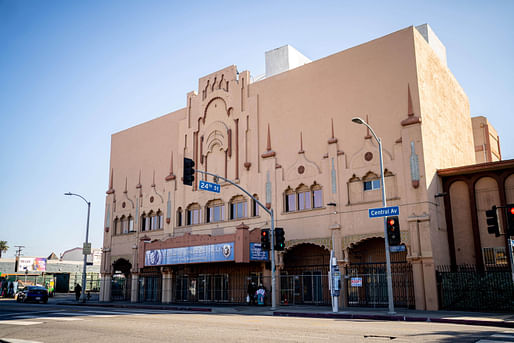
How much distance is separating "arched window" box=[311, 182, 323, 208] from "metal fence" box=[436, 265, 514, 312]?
845 cm

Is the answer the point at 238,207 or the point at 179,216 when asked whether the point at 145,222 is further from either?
the point at 238,207

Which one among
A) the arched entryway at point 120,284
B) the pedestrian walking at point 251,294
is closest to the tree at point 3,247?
the arched entryway at point 120,284

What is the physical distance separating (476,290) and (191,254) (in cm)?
1893

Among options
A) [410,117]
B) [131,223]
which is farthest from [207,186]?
[131,223]

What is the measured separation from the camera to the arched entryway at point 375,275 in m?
27.3

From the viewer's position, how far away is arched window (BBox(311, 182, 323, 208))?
31.1m

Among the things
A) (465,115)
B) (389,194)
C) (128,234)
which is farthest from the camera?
(128,234)

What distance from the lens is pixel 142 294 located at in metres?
41.9

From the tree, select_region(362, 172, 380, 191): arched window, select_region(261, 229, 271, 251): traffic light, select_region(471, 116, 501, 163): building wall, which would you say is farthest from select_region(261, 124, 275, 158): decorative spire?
the tree

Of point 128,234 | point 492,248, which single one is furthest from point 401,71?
point 128,234

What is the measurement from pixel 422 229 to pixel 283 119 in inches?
499

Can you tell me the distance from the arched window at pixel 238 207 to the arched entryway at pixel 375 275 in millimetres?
9201

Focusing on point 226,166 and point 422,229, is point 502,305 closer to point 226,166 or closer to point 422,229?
point 422,229

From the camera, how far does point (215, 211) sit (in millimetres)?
37250
